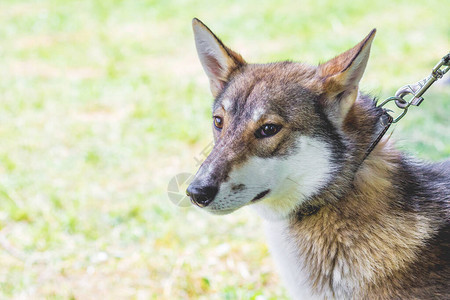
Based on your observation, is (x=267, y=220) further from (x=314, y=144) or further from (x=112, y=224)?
(x=112, y=224)

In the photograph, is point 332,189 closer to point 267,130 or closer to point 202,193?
point 267,130

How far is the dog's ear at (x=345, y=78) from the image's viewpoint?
2.83 metres

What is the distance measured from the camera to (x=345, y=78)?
2895 mm

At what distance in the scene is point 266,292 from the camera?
164 inches

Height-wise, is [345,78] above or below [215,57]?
above

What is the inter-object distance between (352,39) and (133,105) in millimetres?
4620

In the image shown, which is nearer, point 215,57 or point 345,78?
point 345,78

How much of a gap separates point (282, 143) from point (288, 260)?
712mm

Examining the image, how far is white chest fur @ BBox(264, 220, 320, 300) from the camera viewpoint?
303 cm

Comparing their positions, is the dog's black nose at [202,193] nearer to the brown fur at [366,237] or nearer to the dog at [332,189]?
the dog at [332,189]

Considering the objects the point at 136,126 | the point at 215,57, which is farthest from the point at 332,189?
the point at 136,126

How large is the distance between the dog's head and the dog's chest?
13 centimetres

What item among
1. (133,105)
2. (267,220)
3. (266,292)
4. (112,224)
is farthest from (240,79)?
(133,105)

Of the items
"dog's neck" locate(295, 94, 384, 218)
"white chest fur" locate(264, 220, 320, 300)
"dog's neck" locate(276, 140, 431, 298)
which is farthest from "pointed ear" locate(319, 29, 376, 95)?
"white chest fur" locate(264, 220, 320, 300)
